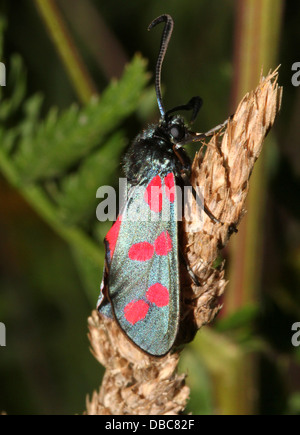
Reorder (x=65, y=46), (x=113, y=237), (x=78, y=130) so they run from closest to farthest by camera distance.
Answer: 1. (x=113, y=237)
2. (x=78, y=130)
3. (x=65, y=46)

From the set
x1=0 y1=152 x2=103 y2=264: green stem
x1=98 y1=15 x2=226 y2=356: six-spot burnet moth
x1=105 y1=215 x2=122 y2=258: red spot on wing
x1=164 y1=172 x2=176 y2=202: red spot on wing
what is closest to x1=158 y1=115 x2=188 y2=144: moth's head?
x1=98 y1=15 x2=226 y2=356: six-spot burnet moth

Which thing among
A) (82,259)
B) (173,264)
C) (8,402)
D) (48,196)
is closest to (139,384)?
(173,264)

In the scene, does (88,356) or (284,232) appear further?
(88,356)

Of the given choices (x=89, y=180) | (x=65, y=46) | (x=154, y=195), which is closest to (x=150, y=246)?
(x=154, y=195)

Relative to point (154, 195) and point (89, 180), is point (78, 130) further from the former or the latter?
point (154, 195)

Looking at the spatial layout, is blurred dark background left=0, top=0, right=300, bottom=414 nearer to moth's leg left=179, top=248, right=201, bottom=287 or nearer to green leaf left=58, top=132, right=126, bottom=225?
green leaf left=58, top=132, right=126, bottom=225

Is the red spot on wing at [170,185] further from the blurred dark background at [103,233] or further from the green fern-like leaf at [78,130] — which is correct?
the blurred dark background at [103,233]
